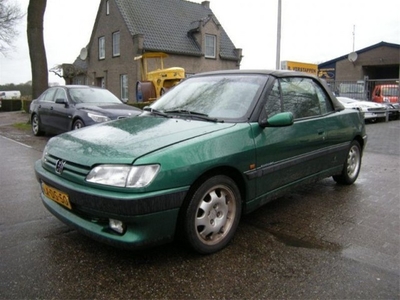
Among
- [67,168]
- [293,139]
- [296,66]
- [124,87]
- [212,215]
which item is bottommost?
[212,215]

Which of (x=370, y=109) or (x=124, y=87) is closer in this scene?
(x=370, y=109)

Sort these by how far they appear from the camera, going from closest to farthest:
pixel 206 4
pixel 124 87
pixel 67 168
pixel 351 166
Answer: pixel 67 168 < pixel 351 166 < pixel 124 87 < pixel 206 4

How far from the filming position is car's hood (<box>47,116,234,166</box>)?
284cm

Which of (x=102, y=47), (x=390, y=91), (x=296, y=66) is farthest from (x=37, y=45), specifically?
(x=390, y=91)

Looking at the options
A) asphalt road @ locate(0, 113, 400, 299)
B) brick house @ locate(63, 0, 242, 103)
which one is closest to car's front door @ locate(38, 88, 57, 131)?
asphalt road @ locate(0, 113, 400, 299)

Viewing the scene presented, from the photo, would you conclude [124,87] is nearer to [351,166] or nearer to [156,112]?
[351,166]

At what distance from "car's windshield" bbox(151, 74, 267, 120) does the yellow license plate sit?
148 centimetres

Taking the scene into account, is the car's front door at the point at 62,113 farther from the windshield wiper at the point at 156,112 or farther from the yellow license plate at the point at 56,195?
the yellow license plate at the point at 56,195

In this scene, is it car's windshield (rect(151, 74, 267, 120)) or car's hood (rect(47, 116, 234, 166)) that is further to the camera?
car's windshield (rect(151, 74, 267, 120))

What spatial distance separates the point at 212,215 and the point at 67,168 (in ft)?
4.21

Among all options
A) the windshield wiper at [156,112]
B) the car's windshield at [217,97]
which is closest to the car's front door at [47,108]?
the windshield wiper at [156,112]

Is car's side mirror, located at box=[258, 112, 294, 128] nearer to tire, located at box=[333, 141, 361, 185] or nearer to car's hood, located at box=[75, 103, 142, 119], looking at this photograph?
tire, located at box=[333, 141, 361, 185]

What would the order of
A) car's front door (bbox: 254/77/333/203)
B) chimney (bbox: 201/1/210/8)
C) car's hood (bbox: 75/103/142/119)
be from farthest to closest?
chimney (bbox: 201/1/210/8) < car's hood (bbox: 75/103/142/119) < car's front door (bbox: 254/77/333/203)

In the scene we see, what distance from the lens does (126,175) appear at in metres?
2.68
